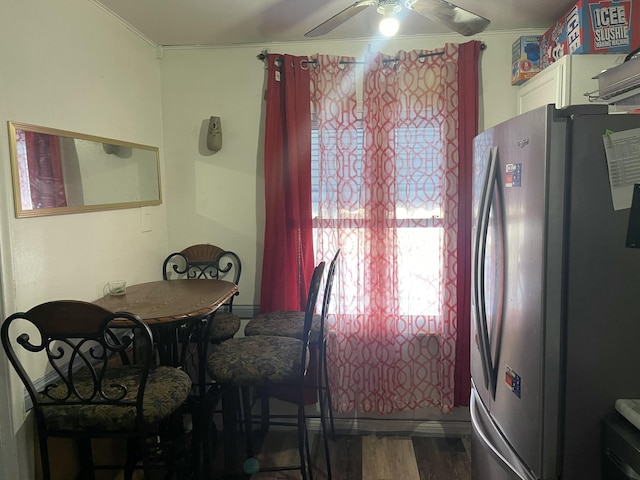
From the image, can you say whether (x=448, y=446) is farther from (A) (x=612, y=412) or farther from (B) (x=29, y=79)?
(B) (x=29, y=79)

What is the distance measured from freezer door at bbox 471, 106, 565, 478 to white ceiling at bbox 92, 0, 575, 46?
1.07m

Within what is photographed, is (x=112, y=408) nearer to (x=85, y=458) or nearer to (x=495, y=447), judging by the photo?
(x=85, y=458)

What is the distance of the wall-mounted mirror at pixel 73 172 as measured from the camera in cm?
183

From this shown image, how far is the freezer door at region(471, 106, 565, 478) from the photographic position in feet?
4.40

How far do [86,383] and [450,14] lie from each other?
6.83 ft

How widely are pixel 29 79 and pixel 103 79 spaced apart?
55cm

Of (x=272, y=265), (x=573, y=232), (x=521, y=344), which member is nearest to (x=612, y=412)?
(x=521, y=344)

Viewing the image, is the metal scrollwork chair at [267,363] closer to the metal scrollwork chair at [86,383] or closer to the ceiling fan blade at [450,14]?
the metal scrollwork chair at [86,383]

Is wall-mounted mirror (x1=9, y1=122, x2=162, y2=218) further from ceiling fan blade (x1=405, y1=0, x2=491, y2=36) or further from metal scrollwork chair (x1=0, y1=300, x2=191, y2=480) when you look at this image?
ceiling fan blade (x1=405, y1=0, x2=491, y2=36)

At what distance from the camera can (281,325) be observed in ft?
8.56

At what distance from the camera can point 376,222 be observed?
2777 mm

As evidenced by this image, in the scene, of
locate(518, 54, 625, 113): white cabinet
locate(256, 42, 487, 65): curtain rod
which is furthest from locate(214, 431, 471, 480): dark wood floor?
locate(256, 42, 487, 65): curtain rod

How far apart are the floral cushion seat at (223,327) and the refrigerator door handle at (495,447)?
1.36 m

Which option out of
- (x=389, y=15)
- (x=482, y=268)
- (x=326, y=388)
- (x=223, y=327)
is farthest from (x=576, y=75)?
(x=223, y=327)
